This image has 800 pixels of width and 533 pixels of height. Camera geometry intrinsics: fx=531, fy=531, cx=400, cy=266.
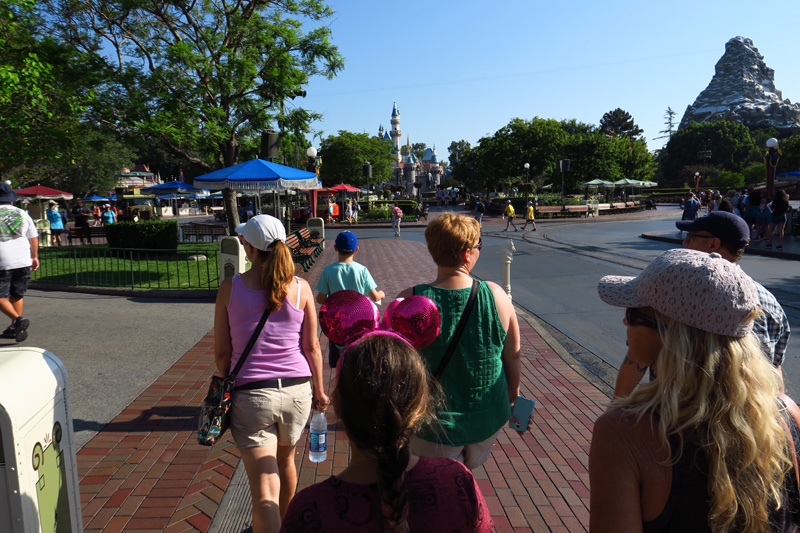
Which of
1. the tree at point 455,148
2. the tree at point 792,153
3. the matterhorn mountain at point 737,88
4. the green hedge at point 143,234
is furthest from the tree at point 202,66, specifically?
the matterhorn mountain at point 737,88

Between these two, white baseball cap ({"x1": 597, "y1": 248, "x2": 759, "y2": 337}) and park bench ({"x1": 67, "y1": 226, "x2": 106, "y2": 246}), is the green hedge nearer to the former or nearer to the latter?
park bench ({"x1": 67, "y1": 226, "x2": 106, "y2": 246})

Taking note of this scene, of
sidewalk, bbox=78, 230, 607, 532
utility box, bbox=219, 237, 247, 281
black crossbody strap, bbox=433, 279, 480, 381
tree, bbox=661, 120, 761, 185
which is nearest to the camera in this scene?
black crossbody strap, bbox=433, 279, 480, 381

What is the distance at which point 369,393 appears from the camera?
1.26 meters

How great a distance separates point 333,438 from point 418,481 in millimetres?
3060

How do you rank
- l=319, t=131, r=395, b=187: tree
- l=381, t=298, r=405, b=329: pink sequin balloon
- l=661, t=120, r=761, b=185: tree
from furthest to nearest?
1. l=661, t=120, r=761, b=185: tree
2. l=319, t=131, r=395, b=187: tree
3. l=381, t=298, r=405, b=329: pink sequin balloon

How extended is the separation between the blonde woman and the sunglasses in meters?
0.15

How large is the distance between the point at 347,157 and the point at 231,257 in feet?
187

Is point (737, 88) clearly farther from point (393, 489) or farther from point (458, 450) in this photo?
point (393, 489)

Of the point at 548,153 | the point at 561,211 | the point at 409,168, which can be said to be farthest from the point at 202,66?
the point at 409,168

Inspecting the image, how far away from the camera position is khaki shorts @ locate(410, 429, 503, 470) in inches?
90.7

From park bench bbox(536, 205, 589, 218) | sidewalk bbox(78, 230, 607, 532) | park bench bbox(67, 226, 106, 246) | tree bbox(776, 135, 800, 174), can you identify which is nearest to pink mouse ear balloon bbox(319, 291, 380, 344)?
sidewalk bbox(78, 230, 607, 532)

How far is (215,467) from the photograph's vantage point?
3760mm

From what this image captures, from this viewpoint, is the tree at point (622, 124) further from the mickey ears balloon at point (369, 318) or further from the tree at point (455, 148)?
the mickey ears balloon at point (369, 318)

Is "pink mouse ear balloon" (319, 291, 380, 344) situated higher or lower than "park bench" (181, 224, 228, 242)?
higher
